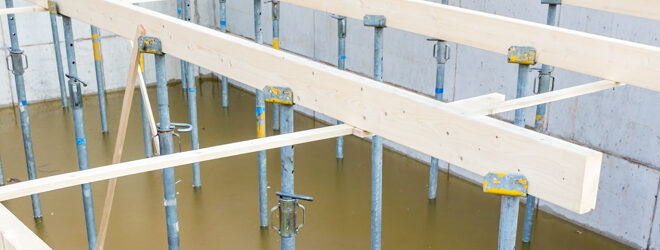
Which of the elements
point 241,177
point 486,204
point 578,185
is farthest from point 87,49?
point 578,185

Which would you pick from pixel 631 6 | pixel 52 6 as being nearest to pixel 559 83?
pixel 631 6

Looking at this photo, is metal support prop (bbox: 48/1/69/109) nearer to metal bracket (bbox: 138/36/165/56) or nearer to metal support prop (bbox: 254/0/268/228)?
metal support prop (bbox: 254/0/268/228)

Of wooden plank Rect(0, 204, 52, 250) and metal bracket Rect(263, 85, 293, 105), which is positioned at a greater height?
metal bracket Rect(263, 85, 293, 105)

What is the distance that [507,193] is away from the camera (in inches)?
98.0

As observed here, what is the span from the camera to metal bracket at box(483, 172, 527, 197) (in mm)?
2443

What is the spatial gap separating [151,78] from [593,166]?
7970 millimetres

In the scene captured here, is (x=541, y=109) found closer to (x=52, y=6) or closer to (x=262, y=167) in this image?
(x=262, y=167)

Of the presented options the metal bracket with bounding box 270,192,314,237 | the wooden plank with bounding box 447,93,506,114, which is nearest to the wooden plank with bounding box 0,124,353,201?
the metal bracket with bounding box 270,192,314,237

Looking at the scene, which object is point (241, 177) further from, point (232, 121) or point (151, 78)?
point (151, 78)

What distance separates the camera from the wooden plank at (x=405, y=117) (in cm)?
230

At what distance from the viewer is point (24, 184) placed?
280 centimetres

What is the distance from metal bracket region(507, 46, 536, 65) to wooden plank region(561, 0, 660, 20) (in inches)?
31.4

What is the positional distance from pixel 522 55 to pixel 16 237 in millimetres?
2787

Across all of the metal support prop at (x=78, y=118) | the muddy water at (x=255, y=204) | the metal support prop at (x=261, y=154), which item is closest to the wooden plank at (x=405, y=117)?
the metal support prop at (x=78, y=118)
